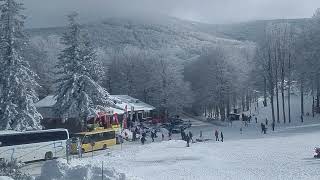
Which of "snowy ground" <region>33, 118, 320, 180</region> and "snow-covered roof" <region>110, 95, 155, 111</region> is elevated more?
"snow-covered roof" <region>110, 95, 155, 111</region>

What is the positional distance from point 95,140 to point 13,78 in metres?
9.52

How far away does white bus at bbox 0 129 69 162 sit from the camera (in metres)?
37.0

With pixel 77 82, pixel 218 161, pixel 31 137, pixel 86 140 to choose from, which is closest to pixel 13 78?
pixel 31 137

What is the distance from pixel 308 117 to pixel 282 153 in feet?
101

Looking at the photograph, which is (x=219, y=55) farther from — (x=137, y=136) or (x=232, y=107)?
(x=137, y=136)

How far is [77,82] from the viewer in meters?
52.6

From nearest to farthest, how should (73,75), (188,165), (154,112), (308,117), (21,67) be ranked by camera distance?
(188,165) → (21,67) → (73,75) → (308,117) → (154,112)

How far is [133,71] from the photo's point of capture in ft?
326

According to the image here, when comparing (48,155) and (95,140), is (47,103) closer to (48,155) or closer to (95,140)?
(95,140)

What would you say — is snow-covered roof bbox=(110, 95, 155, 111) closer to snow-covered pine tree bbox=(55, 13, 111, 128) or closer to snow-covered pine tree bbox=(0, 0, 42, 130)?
snow-covered pine tree bbox=(55, 13, 111, 128)

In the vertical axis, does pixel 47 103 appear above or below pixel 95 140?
above

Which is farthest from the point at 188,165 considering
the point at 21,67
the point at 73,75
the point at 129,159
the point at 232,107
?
the point at 232,107

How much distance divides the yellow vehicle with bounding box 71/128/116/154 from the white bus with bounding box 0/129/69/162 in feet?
8.40

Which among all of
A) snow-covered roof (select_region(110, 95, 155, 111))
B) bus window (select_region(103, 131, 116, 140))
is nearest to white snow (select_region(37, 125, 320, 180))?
bus window (select_region(103, 131, 116, 140))
